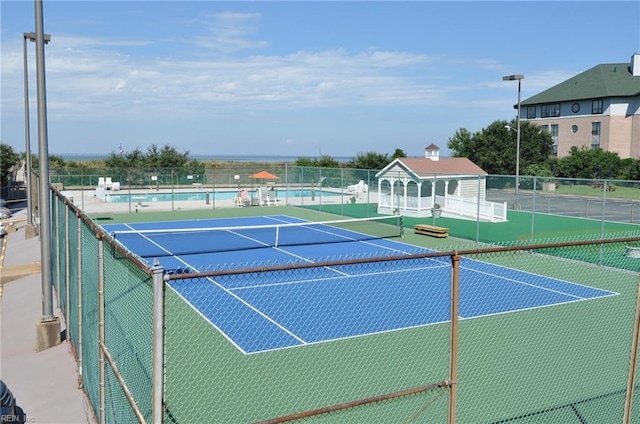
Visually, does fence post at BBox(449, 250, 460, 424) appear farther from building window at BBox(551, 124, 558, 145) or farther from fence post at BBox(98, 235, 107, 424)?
building window at BBox(551, 124, 558, 145)

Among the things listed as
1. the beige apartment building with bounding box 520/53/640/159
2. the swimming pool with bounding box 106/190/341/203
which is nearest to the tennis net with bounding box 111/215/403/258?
the swimming pool with bounding box 106/190/341/203

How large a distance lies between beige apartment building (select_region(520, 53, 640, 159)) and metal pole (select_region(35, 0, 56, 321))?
6492cm

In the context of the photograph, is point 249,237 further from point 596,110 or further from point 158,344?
point 596,110

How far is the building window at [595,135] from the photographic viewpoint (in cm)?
6844

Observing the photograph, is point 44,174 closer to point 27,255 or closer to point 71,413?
point 71,413

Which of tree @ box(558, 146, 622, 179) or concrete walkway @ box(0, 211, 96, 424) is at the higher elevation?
tree @ box(558, 146, 622, 179)

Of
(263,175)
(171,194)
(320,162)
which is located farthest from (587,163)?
(171,194)

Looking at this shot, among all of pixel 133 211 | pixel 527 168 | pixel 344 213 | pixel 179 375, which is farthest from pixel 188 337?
pixel 527 168

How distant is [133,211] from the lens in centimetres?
3988

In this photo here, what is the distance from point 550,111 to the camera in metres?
74.8

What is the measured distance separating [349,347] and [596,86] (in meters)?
67.7

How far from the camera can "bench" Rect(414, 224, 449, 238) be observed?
89.1 feet

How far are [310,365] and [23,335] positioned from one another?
592 cm

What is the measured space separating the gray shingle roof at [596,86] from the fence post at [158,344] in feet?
226
